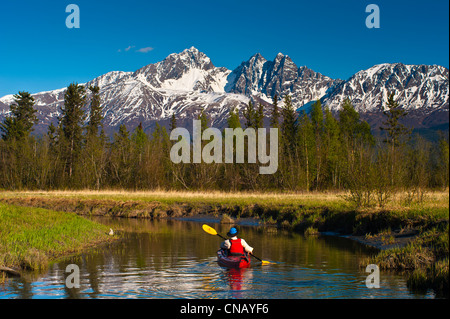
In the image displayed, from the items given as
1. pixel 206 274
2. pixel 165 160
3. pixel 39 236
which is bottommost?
pixel 206 274

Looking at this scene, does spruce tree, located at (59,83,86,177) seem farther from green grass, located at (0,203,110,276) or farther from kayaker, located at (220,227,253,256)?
kayaker, located at (220,227,253,256)

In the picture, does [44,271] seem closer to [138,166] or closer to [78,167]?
[138,166]

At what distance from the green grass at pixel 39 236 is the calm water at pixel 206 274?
0.98 m

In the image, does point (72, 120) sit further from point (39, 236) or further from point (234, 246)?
point (234, 246)

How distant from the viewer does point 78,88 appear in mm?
76062

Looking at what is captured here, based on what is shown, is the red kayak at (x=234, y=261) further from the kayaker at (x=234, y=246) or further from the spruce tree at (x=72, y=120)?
the spruce tree at (x=72, y=120)

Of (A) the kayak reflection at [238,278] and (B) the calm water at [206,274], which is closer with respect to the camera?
(B) the calm water at [206,274]

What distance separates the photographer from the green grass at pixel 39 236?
16.9 meters

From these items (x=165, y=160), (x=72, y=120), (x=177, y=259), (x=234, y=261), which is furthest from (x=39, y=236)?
(x=72, y=120)

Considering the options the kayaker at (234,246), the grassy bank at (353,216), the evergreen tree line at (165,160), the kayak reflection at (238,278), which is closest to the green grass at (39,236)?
the kayaker at (234,246)

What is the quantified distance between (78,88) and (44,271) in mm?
64412

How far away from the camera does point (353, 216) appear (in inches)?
1059

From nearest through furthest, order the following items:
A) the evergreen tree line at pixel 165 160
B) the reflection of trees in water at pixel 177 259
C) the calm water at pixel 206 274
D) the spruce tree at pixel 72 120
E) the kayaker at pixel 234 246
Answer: the calm water at pixel 206 274 → the reflection of trees in water at pixel 177 259 → the kayaker at pixel 234 246 → the evergreen tree line at pixel 165 160 → the spruce tree at pixel 72 120

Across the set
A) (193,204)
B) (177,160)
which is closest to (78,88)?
(177,160)
